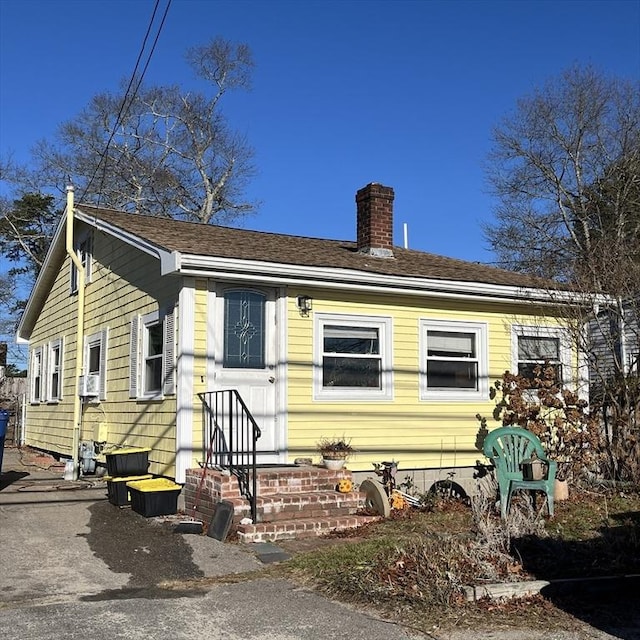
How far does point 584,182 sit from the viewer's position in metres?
27.6

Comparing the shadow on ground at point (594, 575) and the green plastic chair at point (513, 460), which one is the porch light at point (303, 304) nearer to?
the green plastic chair at point (513, 460)

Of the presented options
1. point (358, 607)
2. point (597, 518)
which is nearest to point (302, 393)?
point (597, 518)

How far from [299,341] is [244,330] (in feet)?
2.57

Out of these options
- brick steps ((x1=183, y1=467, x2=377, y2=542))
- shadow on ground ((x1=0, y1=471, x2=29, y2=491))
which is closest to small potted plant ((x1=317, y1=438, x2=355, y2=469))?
brick steps ((x1=183, y1=467, x2=377, y2=542))

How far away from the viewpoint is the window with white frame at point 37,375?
56.9ft

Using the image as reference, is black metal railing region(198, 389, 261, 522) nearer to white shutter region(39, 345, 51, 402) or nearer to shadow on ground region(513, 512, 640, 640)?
shadow on ground region(513, 512, 640, 640)

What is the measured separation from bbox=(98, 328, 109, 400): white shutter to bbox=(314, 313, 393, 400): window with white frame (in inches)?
171

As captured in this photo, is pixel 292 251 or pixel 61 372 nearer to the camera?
pixel 292 251

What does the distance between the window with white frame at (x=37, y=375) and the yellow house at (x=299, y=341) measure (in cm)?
431

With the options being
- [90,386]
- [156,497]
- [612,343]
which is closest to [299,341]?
[156,497]

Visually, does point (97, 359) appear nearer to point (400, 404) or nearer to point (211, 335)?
point (211, 335)

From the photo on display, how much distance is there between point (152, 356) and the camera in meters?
10.7

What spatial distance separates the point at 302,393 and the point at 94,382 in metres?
4.52

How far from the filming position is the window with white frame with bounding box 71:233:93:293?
1417 centimetres
